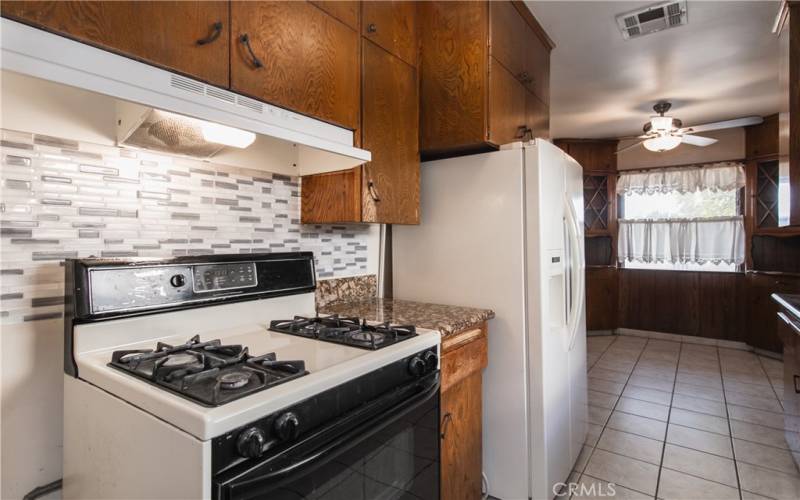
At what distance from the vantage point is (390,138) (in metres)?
1.75

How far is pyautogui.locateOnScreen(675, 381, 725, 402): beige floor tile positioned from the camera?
3.16m

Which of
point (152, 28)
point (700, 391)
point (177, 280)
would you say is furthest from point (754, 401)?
point (152, 28)

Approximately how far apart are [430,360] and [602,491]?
4.69 ft

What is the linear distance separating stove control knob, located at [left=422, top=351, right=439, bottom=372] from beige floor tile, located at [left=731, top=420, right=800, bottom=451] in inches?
96.6

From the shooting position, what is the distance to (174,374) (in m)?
0.84

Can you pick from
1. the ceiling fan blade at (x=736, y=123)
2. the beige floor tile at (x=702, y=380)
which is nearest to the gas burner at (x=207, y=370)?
the beige floor tile at (x=702, y=380)

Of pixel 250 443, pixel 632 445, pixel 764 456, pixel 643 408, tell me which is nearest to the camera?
pixel 250 443

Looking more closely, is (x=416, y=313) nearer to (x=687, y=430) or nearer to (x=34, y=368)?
(x=34, y=368)

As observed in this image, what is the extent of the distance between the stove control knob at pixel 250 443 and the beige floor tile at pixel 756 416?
3359mm

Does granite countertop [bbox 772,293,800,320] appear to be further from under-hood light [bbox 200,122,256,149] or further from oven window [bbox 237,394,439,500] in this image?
under-hood light [bbox 200,122,256,149]

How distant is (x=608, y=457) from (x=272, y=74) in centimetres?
255

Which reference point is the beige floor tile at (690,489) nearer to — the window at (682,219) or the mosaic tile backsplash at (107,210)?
the mosaic tile backsplash at (107,210)

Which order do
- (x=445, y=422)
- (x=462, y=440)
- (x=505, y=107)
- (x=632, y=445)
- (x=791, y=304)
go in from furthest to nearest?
(x=632, y=445), (x=791, y=304), (x=505, y=107), (x=462, y=440), (x=445, y=422)

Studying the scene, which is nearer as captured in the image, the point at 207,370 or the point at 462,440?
the point at 207,370
